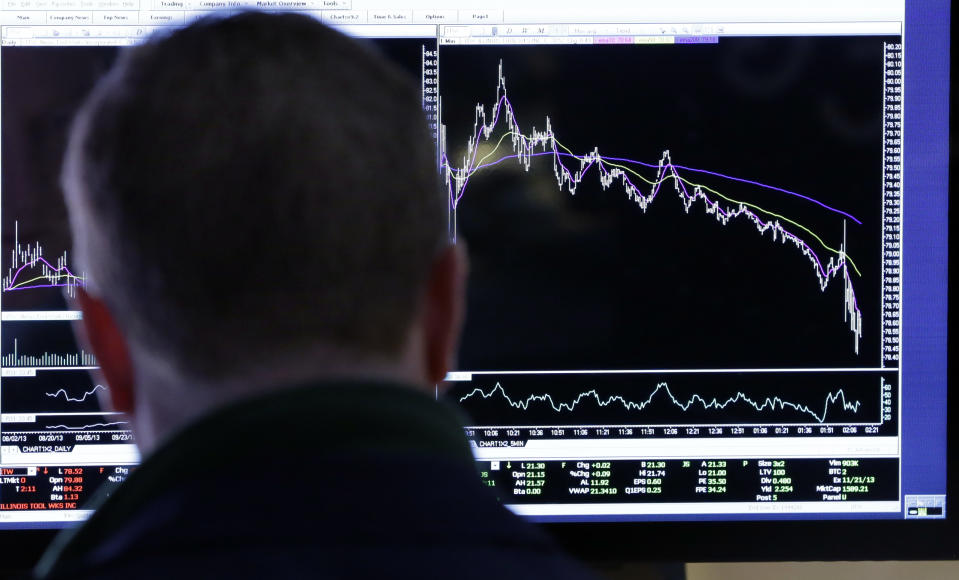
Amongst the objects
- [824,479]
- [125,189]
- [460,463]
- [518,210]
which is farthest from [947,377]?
[125,189]

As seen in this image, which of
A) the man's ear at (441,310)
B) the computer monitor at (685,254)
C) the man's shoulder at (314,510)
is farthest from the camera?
the computer monitor at (685,254)

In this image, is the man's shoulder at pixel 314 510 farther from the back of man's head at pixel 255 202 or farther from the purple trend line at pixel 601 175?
the purple trend line at pixel 601 175

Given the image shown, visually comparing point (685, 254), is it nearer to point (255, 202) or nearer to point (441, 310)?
point (441, 310)

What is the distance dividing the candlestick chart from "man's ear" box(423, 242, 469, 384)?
1.57ft

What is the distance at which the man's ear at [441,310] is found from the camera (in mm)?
512

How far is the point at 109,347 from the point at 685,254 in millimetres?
664

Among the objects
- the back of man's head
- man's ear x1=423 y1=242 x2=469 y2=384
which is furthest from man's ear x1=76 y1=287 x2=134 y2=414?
man's ear x1=423 y1=242 x2=469 y2=384

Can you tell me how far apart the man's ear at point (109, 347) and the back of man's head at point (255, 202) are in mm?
15

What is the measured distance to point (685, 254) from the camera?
1031mm

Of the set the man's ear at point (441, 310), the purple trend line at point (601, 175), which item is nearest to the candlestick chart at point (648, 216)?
the purple trend line at point (601, 175)

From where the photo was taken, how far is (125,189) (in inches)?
18.1

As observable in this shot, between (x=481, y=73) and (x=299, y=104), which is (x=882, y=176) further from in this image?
(x=299, y=104)

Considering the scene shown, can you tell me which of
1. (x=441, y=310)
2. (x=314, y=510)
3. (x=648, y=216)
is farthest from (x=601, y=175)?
(x=314, y=510)

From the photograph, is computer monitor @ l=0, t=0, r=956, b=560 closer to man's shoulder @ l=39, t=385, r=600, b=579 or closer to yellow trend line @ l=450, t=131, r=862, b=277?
yellow trend line @ l=450, t=131, r=862, b=277
